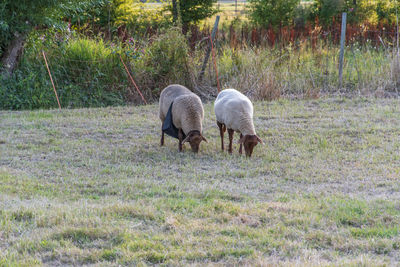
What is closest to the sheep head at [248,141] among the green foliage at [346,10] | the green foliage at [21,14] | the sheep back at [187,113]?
the sheep back at [187,113]

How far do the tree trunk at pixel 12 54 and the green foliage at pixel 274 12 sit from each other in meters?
11.5

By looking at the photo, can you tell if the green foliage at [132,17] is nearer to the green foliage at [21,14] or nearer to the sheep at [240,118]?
→ the green foliage at [21,14]

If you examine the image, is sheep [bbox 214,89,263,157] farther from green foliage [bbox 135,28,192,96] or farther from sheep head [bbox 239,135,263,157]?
green foliage [bbox 135,28,192,96]

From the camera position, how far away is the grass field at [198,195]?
180 inches

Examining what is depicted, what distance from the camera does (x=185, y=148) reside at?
8.89m

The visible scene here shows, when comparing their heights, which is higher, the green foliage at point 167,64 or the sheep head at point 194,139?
the green foliage at point 167,64

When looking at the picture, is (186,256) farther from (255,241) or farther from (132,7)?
(132,7)

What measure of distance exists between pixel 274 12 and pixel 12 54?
12.5 m

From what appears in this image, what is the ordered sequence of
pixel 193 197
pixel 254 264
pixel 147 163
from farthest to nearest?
pixel 147 163 → pixel 193 197 → pixel 254 264

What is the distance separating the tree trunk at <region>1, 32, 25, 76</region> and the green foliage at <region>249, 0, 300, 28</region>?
37.8ft

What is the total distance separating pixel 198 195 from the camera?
6156 millimetres

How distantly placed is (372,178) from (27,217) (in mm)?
4403

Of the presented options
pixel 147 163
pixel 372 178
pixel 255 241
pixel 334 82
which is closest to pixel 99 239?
pixel 255 241

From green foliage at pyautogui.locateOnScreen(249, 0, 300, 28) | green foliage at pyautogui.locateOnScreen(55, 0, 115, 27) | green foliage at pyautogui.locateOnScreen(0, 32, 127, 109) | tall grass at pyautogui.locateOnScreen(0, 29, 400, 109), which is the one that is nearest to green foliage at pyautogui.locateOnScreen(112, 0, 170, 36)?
green foliage at pyautogui.locateOnScreen(55, 0, 115, 27)
